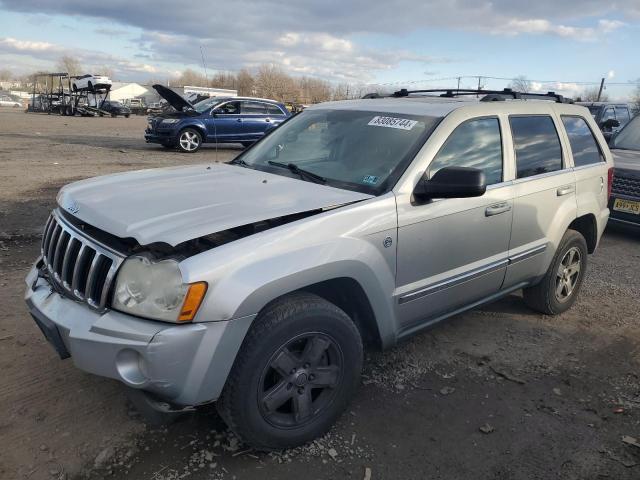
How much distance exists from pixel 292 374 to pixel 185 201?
1065 mm

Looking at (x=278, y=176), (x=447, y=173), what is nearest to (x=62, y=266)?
(x=278, y=176)

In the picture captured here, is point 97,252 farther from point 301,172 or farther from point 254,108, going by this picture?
point 254,108

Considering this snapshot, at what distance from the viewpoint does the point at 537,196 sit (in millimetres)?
3787

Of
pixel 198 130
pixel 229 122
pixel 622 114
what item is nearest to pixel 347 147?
pixel 198 130

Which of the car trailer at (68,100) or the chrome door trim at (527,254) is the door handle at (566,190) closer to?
the chrome door trim at (527,254)

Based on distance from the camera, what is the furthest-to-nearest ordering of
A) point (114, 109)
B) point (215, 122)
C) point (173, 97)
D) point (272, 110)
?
point (114, 109) → point (272, 110) → point (215, 122) → point (173, 97)

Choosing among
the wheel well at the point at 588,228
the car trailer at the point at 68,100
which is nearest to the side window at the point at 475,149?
the wheel well at the point at 588,228

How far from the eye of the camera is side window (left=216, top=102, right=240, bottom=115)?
15887 mm

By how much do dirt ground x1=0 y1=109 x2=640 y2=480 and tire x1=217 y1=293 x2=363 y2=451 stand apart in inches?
6.6

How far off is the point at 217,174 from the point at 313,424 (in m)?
1.75

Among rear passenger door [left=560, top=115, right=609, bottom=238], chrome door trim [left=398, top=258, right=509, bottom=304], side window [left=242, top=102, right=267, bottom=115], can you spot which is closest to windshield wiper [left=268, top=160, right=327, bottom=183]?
chrome door trim [left=398, top=258, right=509, bottom=304]

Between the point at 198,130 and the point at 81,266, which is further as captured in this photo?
the point at 198,130

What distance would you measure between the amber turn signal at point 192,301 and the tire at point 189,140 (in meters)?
13.8

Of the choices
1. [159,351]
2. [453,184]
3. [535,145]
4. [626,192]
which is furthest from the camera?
A: [626,192]
